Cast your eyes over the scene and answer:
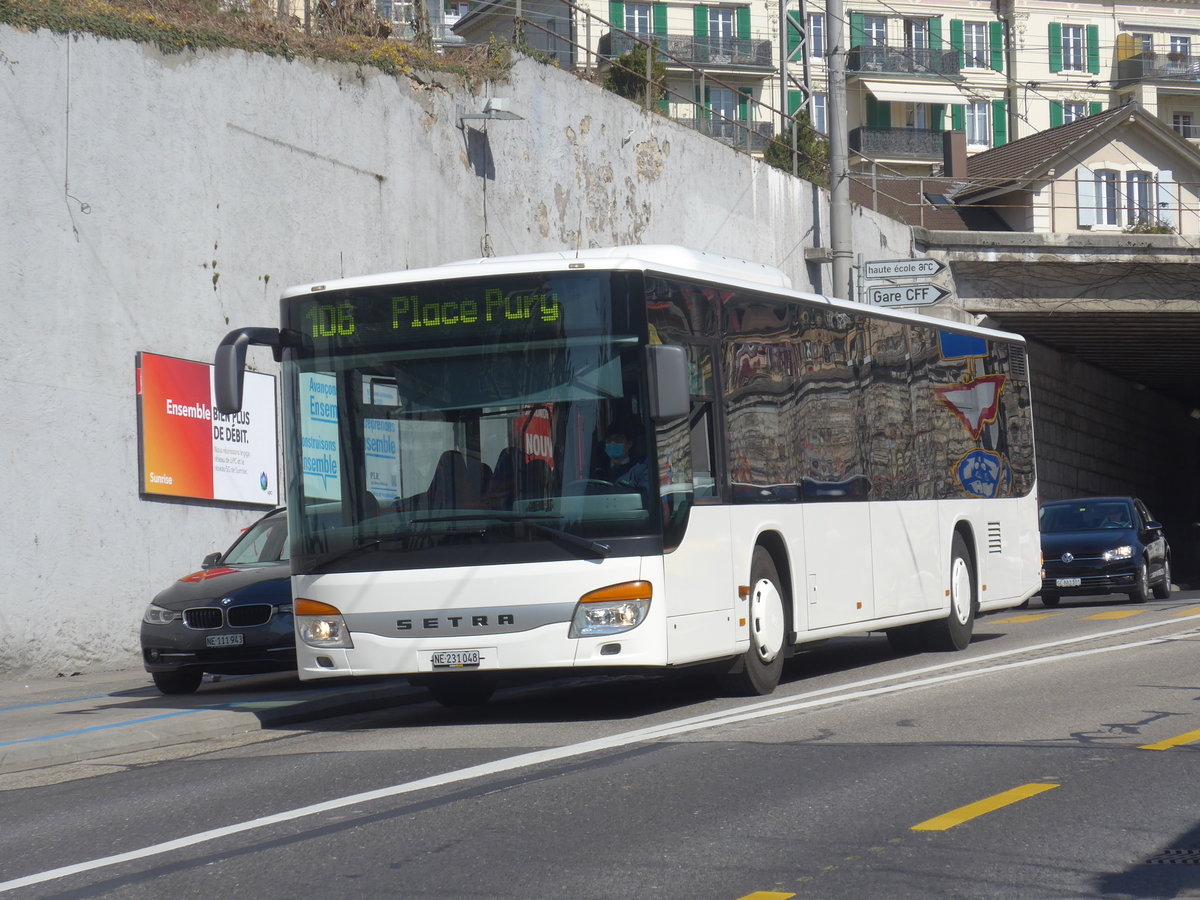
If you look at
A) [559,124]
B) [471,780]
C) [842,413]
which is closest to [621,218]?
[559,124]

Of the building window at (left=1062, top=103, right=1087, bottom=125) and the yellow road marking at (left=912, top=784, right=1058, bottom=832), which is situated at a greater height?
the building window at (left=1062, top=103, right=1087, bottom=125)

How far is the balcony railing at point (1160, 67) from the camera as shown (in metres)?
72.5

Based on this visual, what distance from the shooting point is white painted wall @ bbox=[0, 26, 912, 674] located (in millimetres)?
15922

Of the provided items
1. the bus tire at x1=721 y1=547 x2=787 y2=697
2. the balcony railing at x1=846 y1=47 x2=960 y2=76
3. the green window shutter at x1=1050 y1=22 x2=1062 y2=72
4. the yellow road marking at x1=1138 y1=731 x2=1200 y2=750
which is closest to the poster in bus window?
the bus tire at x1=721 y1=547 x2=787 y2=697

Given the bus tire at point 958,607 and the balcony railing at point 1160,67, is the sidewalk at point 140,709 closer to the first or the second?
the bus tire at point 958,607

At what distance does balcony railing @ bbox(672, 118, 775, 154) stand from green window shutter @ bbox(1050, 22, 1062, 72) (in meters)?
42.3

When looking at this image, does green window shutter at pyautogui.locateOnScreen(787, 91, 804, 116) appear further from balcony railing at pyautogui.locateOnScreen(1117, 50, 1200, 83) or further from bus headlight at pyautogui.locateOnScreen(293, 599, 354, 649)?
bus headlight at pyautogui.locateOnScreen(293, 599, 354, 649)

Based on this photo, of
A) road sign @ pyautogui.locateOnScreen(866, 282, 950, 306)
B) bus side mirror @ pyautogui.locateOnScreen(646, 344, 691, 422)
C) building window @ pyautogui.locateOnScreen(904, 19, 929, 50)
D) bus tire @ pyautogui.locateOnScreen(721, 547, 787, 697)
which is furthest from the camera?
building window @ pyautogui.locateOnScreen(904, 19, 929, 50)

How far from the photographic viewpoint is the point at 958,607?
51.1 feet

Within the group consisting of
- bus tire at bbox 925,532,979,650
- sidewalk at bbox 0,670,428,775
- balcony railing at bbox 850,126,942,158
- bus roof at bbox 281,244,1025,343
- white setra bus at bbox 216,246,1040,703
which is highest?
balcony railing at bbox 850,126,942,158

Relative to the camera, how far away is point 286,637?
1352 cm

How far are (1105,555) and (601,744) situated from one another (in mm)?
17265

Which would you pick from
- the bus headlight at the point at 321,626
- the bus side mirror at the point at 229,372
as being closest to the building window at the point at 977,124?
the bus headlight at the point at 321,626

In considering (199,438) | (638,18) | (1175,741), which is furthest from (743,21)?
(1175,741)
